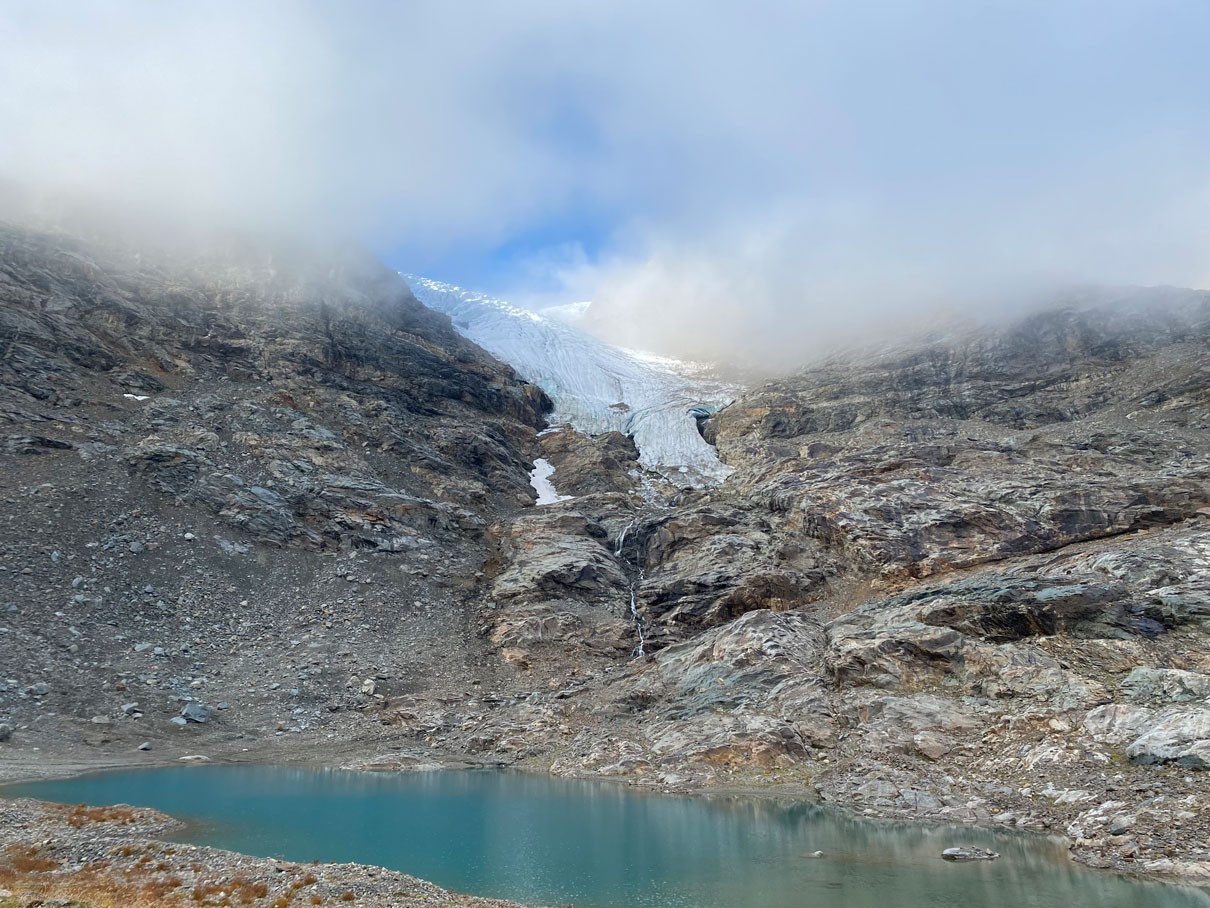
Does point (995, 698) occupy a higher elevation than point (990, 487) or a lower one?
lower

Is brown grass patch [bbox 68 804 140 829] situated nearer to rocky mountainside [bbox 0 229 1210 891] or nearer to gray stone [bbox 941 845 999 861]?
rocky mountainside [bbox 0 229 1210 891]

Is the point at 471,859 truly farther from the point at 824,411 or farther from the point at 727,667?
the point at 824,411

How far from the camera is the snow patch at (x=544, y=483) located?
88.6 m

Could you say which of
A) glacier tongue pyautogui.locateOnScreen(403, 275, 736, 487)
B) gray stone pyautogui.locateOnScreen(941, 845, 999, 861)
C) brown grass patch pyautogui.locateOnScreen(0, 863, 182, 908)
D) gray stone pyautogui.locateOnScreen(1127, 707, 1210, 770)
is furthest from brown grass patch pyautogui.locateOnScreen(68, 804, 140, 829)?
glacier tongue pyautogui.locateOnScreen(403, 275, 736, 487)

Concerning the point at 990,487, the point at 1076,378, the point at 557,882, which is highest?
the point at 1076,378

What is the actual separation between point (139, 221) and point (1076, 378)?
12401cm

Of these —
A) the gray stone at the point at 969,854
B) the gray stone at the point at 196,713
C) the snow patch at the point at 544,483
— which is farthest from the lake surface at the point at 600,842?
the snow patch at the point at 544,483

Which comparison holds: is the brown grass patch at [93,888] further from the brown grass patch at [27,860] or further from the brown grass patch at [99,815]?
the brown grass patch at [99,815]

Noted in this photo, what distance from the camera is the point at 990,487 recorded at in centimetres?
6200

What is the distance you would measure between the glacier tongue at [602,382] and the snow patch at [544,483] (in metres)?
15.7

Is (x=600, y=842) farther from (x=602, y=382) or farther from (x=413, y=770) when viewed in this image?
(x=602, y=382)

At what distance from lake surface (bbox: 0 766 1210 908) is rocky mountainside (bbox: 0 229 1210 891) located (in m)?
2.87

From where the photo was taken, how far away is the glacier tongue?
110m

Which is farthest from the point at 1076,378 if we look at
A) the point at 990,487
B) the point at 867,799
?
the point at 867,799
